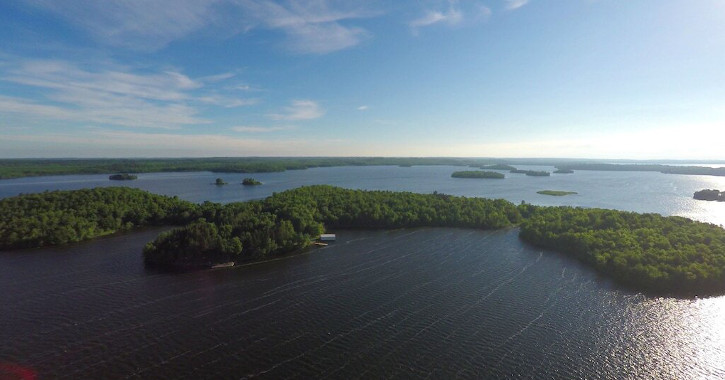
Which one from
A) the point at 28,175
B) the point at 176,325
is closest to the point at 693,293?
the point at 176,325

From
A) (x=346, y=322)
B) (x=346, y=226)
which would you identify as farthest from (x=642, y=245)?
(x=346, y=226)

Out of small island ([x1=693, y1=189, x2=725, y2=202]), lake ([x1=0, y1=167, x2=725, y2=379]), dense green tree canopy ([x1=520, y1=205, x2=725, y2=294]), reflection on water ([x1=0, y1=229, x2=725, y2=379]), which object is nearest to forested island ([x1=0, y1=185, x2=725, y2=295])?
dense green tree canopy ([x1=520, y1=205, x2=725, y2=294])

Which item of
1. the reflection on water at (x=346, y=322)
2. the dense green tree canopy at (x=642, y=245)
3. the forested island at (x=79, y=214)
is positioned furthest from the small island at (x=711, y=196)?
the forested island at (x=79, y=214)

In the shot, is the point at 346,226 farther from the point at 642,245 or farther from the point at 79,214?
the point at 642,245

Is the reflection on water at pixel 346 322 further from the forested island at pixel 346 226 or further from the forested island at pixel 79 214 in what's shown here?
the forested island at pixel 79 214

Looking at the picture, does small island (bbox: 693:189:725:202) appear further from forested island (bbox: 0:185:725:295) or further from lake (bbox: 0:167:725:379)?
lake (bbox: 0:167:725:379)
